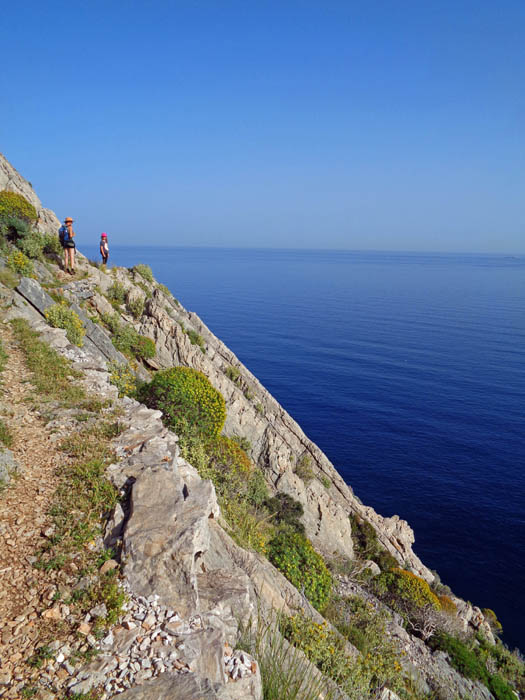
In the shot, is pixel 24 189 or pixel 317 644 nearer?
pixel 317 644

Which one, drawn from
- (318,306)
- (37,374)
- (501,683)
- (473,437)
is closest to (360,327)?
(318,306)

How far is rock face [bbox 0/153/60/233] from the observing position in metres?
27.2

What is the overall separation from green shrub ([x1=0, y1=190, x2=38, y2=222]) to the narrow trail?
15.3 metres

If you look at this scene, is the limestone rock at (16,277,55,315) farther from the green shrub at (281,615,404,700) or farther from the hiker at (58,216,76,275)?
the green shrub at (281,615,404,700)

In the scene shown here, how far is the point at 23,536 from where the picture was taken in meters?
6.34

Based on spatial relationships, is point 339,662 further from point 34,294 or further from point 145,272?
point 145,272

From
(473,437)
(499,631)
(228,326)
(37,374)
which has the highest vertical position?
(37,374)

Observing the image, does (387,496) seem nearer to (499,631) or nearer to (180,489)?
(499,631)

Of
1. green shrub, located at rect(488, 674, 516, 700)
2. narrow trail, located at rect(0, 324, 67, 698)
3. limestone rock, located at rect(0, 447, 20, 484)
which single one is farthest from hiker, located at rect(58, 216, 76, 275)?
green shrub, located at rect(488, 674, 516, 700)

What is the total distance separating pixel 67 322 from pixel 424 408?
155ft

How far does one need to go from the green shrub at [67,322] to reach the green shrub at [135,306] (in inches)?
331

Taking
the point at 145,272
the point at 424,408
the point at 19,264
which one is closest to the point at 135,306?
the point at 145,272

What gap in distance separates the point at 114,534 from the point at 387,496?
34.9m

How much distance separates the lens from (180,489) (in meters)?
7.61
